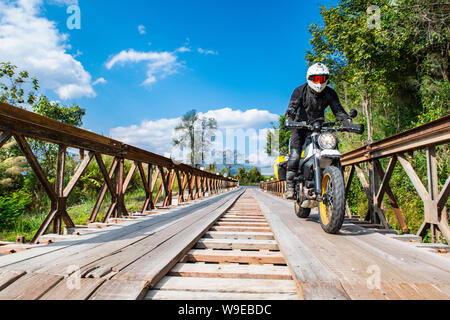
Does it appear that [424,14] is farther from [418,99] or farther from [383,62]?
[418,99]

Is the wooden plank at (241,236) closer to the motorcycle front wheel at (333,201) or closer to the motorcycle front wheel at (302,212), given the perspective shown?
the motorcycle front wheel at (333,201)

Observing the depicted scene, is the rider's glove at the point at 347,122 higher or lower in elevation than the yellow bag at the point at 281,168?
higher

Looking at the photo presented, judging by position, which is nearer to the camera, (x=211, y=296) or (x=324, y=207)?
(x=211, y=296)

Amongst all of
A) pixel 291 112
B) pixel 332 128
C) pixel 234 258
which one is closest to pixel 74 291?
pixel 234 258

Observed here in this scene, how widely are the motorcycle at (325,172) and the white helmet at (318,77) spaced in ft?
1.23

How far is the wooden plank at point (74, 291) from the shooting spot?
3.07ft

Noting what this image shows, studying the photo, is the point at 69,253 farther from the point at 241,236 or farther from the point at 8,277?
the point at 241,236

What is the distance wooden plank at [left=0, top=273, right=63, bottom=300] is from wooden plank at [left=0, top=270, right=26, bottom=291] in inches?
0.6

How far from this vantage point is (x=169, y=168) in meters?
5.48

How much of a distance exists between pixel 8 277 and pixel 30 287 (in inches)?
5.5

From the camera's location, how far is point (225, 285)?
1125 mm

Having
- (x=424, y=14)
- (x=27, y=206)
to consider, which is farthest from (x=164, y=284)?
(x=424, y=14)

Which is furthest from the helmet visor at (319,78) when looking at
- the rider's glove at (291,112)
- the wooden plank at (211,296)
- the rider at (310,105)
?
the wooden plank at (211,296)

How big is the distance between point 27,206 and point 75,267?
7.84 m
